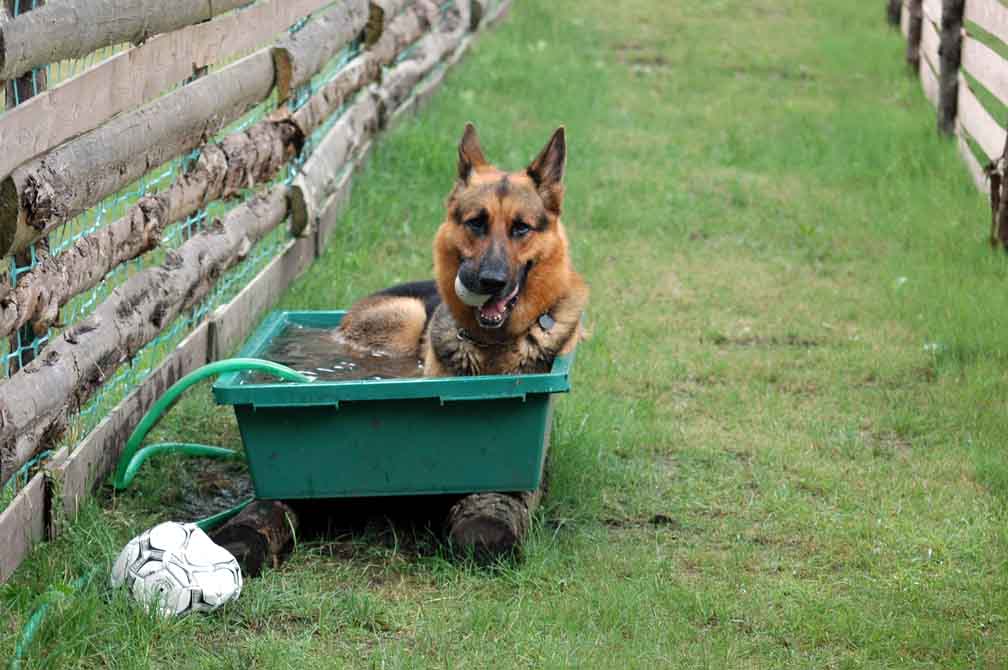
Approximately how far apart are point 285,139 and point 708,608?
409 cm

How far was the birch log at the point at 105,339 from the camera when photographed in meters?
3.96

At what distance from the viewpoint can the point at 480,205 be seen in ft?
16.3

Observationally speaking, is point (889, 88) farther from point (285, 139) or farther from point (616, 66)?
point (285, 139)

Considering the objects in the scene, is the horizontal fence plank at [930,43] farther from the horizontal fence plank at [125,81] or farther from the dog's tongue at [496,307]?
the dog's tongue at [496,307]

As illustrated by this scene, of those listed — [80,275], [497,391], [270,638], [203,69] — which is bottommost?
[270,638]

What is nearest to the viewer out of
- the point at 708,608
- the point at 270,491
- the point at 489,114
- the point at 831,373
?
the point at 708,608

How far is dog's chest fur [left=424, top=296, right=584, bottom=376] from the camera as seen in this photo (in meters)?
5.08

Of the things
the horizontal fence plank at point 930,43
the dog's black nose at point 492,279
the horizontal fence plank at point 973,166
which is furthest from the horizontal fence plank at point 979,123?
the dog's black nose at point 492,279

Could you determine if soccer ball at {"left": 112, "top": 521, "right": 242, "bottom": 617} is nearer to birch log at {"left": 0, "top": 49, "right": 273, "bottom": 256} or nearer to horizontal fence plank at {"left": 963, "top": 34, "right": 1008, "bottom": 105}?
birch log at {"left": 0, "top": 49, "right": 273, "bottom": 256}

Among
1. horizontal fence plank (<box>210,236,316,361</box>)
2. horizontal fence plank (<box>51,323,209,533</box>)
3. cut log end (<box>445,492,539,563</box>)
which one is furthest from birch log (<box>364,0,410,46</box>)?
cut log end (<box>445,492,539,563</box>)

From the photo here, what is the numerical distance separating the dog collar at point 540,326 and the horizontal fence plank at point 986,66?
5.35 metres

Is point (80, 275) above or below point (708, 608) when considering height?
above

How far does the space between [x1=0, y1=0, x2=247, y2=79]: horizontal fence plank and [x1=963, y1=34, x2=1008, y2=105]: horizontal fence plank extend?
6.24m

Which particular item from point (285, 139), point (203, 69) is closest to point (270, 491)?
point (203, 69)
